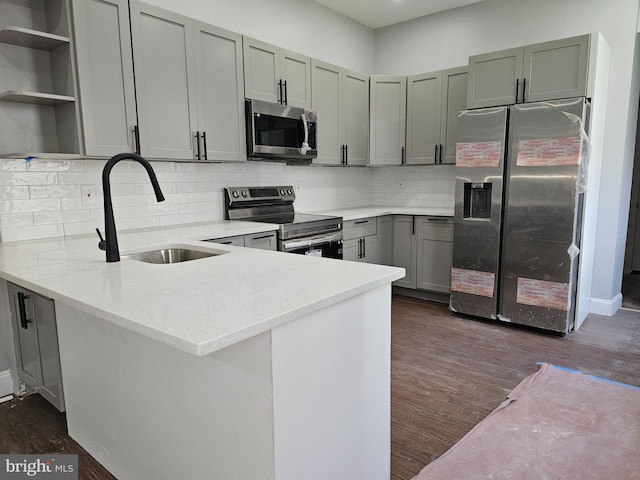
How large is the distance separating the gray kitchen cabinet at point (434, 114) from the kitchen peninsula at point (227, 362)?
9.91ft

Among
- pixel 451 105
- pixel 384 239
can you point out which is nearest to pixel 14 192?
pixel 384 239

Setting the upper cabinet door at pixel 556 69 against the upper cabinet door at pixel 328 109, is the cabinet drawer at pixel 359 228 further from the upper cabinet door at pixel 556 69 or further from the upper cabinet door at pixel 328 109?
the upper cabinet door at pixel 556 69

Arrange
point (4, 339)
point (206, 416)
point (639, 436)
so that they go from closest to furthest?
point (206, 416) → point (639, 436) → point (4, 339)

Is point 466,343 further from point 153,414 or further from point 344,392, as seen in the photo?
point 153,414

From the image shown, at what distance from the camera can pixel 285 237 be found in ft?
10.8

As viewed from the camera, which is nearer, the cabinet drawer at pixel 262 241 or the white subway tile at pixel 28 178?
the white subway tile at pixel 28 178

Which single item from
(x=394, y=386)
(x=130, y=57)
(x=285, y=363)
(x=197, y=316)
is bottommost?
(x=394, y=386)

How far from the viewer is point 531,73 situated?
340 cm

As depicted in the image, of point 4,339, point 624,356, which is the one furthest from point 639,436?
point 4,339

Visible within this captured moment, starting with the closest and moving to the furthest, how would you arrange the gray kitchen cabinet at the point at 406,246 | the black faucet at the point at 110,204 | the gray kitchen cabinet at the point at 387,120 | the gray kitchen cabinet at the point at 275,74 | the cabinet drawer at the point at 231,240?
the black faucet at the point at 110,204
the cabinet drawer at the point at 231,240
the gray kitchen cabinet at the point at 275,74
the gray kitchen cabinet at the point at 406,246
the gray kitchen cabinet at the point at 387,120

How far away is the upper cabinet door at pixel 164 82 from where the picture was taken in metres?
2.75

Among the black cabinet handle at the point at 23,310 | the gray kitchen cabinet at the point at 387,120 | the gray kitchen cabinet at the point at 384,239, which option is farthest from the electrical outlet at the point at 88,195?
the gray kitchen cabinet at the point at 387,120

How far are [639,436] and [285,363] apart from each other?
1977 mm

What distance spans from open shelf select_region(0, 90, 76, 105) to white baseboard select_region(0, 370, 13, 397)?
159cm
